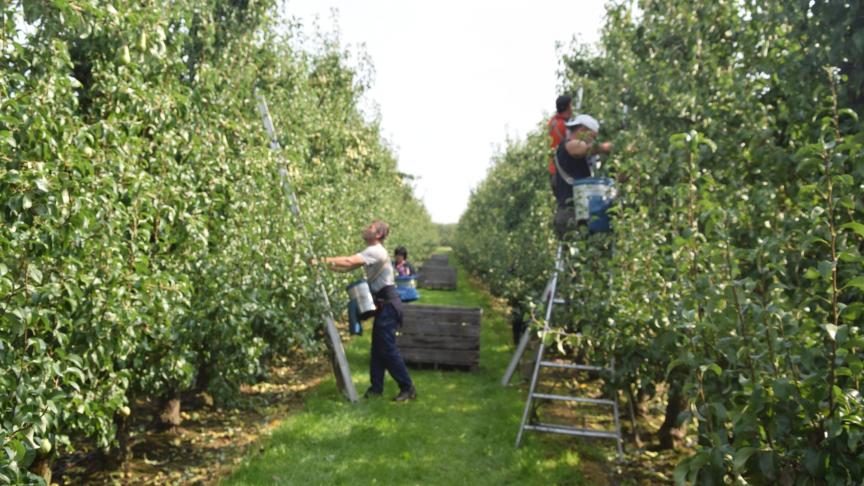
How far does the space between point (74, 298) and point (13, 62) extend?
5.90 ft

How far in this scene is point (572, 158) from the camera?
26.5 ft

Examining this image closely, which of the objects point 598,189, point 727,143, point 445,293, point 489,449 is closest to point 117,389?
point 489,449

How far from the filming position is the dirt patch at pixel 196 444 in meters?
6.15

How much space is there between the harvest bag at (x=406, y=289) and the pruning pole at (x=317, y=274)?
523 centimetres

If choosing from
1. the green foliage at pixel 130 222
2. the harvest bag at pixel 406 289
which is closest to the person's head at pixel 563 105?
the green foliage at pixel 130 222

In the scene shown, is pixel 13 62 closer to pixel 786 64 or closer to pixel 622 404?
pixel 786 64

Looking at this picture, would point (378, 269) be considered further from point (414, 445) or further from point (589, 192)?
point (589, 192)

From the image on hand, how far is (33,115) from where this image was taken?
372 centimetres

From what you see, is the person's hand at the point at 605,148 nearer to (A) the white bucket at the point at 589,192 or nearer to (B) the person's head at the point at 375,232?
(A) the white bucket at the point at 589,192

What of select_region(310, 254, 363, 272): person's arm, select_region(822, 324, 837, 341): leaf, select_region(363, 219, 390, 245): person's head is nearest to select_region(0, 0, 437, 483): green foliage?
select_region(310, 254, 363, 272): person's arm

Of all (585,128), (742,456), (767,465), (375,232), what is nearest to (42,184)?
(742,456)

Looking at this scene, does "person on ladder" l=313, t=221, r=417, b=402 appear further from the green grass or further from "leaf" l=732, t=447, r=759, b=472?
"leaf" l=732, t=447, r=759, b=472

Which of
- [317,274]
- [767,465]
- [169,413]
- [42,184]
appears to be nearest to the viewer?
[767,465]

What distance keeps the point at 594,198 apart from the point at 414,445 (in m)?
3.37
